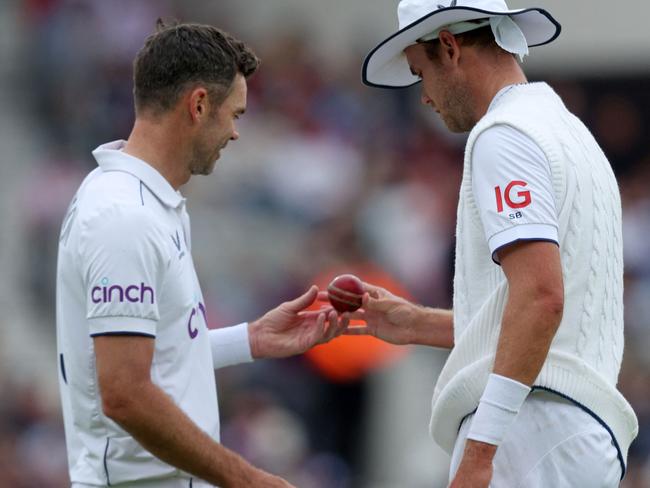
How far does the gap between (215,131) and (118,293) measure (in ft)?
2.41

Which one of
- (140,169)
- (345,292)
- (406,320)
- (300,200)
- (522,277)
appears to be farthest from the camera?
(300,200)

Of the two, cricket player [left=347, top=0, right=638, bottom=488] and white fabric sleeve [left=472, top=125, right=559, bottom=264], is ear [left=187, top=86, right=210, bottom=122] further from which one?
white fabric sleeve [left=472, top=125, right=559, bottom=264]

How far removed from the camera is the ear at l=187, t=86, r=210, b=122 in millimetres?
4480

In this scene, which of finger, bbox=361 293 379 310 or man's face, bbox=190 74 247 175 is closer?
man's face, bbox=190 74 247 175

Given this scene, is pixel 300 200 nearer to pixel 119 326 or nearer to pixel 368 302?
pixel 368 302

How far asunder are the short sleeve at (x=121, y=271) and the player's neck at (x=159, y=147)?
1.07 feet

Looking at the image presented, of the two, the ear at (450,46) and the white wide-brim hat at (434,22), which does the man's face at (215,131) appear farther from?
the ear at (450,46)

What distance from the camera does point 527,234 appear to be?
4.07 metres

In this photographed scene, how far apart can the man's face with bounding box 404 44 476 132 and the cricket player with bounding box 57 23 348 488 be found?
545mm

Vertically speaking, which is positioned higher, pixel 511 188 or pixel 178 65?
pixel 178 65

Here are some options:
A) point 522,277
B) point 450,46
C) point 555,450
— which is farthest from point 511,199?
point 555,450

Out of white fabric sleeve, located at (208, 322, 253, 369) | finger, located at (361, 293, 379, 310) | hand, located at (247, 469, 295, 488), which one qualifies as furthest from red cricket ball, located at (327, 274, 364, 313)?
hand, located at (247, 469, 295, 488)

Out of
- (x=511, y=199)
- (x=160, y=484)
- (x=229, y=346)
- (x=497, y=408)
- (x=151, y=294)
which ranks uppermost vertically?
(x=511, y=199)

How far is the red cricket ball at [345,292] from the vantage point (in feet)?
17.0
